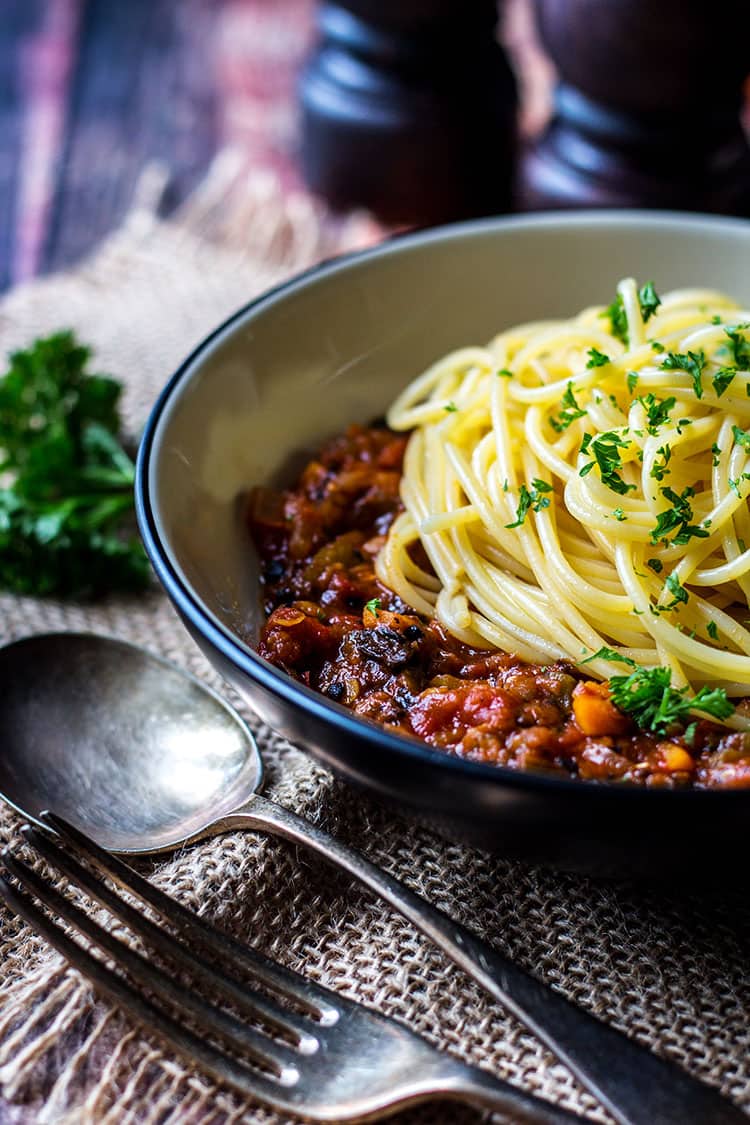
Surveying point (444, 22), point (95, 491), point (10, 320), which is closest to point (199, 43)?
point (444, 22)

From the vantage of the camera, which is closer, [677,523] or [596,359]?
[677,523]

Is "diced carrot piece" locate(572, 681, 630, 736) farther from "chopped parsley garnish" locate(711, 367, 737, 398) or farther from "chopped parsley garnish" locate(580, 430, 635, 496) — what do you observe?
"chopped parsley garnish" locate(711, 367, 737, 398)

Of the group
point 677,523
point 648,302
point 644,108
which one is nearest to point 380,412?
point 648,302

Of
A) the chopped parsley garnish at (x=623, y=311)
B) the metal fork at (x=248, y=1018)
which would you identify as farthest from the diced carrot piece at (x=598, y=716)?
the chopped parsley garnish at (x=623, y=311)

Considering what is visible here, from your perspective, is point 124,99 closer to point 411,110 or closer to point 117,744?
point 411,110

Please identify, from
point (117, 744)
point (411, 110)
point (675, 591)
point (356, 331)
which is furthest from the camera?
point (411, 110)

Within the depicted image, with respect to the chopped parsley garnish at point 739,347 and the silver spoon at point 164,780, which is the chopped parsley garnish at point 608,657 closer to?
the silver spoon at point 164,780
